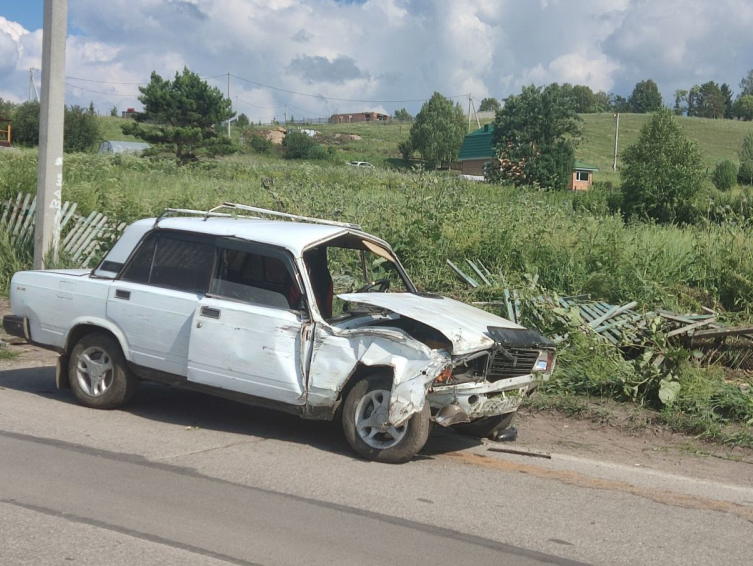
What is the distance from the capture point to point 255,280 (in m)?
7.25

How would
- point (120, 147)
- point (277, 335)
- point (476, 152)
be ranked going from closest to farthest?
point (277, 335), point (120, 147), point (476, 152)

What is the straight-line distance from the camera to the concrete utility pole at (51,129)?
42.0 feet

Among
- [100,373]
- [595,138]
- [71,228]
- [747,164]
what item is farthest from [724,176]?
[100,373]

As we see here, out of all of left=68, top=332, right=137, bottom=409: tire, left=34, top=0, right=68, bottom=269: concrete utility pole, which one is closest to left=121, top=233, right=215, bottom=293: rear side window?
left=68, top=332, right=137, bottom=409: tire

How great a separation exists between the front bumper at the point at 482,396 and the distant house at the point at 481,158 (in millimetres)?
72479

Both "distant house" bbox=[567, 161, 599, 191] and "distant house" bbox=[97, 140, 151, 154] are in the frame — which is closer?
"distant house" bbox=[97, 140, 151, 154]

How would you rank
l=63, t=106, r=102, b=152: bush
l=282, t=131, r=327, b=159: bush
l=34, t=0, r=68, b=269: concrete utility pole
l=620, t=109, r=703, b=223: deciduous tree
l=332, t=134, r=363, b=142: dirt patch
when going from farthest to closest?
l=332, t=134, r=363, b=142: dirt patch
l=282, t=131, r=327, b=159: bush
l=63, t=106, r=102, b=152: bush
l=620, t=109, r=703, b=223: deciduous tree
l=34, t=0, r=68, b=269: concrete utility pole

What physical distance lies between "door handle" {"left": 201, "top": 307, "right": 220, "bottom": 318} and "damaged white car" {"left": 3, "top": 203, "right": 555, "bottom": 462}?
0.4 inches

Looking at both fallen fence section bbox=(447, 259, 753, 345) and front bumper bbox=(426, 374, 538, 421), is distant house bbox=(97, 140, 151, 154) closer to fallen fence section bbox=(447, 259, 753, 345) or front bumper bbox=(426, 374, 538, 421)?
fallen fence section bbox=(447, 259, 753, 345)

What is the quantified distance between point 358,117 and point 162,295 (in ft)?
548

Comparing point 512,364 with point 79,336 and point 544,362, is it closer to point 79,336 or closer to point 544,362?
point 544,362

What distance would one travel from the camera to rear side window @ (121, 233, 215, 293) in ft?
24.4

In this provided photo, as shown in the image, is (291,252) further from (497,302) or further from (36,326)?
(497,302)

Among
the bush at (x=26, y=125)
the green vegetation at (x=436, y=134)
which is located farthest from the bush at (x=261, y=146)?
the bush at (x=26, y=125)
